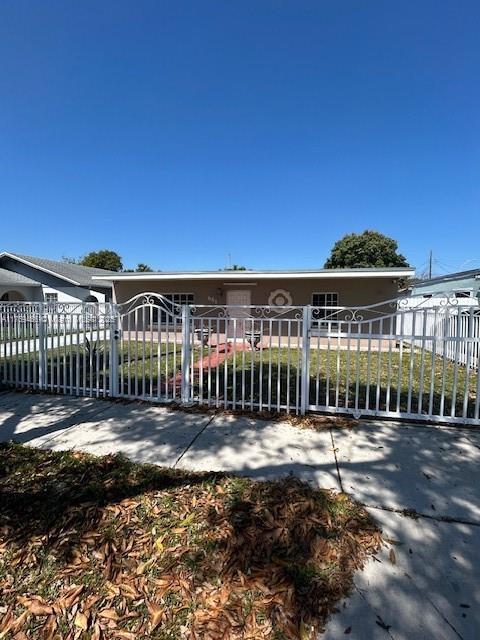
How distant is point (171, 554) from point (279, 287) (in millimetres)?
12526

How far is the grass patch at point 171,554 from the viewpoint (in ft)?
5.83

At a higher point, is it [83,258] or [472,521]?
[83,258]

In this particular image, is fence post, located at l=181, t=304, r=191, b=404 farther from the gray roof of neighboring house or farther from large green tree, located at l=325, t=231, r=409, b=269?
large green tree, located at l=325, t=231, r=409, b=269

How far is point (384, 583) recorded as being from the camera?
2021 mm

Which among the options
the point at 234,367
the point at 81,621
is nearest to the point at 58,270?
the point at 234,367

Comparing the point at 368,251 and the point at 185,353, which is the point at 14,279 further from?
the point at 368,251

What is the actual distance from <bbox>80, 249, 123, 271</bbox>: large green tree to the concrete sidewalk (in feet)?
124

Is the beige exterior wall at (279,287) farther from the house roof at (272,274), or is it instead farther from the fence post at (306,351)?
the fence post at (306,351)

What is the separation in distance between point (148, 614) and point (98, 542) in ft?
2.22

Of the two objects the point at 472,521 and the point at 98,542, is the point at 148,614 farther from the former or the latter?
the point at 472,521

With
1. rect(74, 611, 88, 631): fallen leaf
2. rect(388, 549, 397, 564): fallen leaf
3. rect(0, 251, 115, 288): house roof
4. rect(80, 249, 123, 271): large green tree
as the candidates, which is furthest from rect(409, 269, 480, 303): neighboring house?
rect(80, 249, 123, 271): large green tree

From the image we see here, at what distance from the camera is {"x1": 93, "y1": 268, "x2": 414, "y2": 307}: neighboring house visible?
12.8m

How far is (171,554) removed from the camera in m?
2.20

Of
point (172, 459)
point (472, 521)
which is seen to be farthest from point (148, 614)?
point (472, 521)
